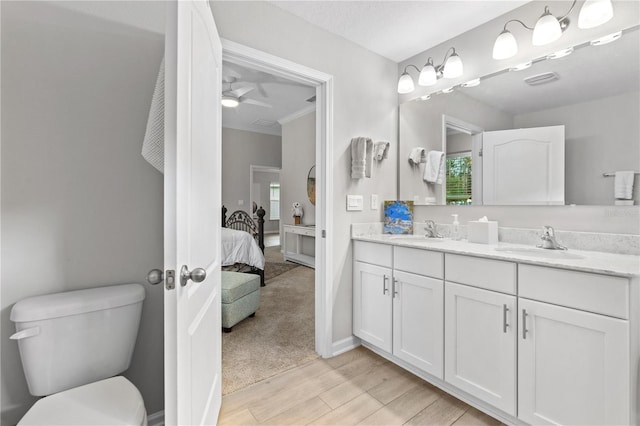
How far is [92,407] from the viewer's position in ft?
3.10

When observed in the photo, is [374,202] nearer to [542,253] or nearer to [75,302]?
[542,253]

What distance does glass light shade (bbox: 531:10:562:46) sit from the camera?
167 cm

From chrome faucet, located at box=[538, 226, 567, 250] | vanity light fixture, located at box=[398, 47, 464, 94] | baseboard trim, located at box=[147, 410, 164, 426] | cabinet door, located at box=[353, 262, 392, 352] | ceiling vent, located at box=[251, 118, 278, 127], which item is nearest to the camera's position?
baseboard trim, located at box=[147, 410, 164, 426]

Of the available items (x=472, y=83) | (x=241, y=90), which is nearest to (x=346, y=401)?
(x=472, y=83)

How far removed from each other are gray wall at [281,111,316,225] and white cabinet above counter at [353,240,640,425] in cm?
366

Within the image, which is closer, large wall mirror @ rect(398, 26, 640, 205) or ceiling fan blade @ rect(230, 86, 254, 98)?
large wall mirror @ rect(398, 26, 640, 205)

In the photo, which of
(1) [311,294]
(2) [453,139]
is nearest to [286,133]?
(1) [311,294]

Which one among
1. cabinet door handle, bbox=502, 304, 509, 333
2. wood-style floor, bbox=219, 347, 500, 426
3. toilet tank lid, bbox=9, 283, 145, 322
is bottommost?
wood-style floor, bbox=219, 347, 500, 426

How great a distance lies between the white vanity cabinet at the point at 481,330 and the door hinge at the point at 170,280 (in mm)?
1450

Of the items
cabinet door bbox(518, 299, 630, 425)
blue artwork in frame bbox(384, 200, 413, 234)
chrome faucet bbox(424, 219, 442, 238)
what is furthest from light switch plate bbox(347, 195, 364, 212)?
cabinet door bbox(518, 299, 630, 425)

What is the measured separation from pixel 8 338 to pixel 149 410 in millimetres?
690

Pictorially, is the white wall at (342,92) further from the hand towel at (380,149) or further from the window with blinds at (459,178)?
the window with blinds at (459,178)

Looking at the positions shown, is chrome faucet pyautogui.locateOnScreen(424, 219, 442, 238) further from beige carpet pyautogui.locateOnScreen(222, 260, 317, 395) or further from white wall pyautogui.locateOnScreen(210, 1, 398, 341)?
beige carpet pyautogui.locateOnScreen(222, 260, 317, 395)

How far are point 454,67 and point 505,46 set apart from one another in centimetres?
35
